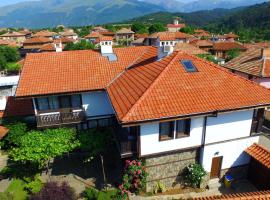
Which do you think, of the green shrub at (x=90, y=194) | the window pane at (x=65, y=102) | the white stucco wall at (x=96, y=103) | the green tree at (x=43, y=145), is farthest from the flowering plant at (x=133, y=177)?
the window pane at (x=65, y=102)

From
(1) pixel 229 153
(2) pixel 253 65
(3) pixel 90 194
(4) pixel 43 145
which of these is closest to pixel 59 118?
(4) pixel 43 145

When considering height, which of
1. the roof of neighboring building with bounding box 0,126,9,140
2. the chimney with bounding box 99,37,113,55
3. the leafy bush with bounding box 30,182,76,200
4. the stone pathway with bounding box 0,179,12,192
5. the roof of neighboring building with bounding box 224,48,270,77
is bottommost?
the stone pathway with bounding box 0,179,12,192

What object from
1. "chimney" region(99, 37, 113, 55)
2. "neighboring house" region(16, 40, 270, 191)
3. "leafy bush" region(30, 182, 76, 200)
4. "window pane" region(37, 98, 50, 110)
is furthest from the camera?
"chimney" region(99, 37, 113, 55)

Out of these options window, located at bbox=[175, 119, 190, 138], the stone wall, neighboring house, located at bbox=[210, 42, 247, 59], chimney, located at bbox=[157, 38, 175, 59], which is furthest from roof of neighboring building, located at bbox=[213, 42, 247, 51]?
window, located at bbox=[175, 119, 190, 138]

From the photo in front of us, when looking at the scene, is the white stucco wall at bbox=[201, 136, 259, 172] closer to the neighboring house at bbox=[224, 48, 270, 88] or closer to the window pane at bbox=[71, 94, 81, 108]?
the window pane at bbox=[71, 94, 81, 108]

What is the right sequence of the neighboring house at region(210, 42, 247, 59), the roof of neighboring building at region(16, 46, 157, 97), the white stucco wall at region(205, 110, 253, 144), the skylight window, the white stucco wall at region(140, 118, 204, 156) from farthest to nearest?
the neighboring house at region(210, 42, 247, 59)
the roof of neighboring building at region(16, 46, 157, 97)
the skylight window
the white stucco wall at region(205, 110, 253, 144)
the white stucco wall at region(140, 118, 204, 156)

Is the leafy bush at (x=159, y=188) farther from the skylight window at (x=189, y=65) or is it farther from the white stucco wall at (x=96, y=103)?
the skylight window at (x=189, y=65)

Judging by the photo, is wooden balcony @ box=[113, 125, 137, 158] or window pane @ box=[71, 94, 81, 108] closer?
wooden balcony @ box=[113, 125, 137, 158]
